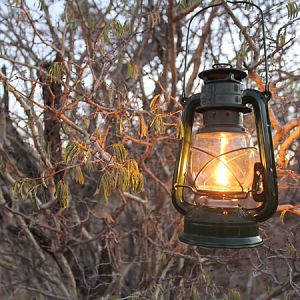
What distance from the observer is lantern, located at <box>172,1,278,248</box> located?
1143mm

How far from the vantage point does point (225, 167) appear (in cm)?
129

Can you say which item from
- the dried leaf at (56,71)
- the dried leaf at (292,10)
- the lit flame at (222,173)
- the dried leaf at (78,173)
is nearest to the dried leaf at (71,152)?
the dried leaf at (78,173)

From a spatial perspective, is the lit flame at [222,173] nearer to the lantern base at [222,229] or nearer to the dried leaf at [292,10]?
the lantern base at [222,229]

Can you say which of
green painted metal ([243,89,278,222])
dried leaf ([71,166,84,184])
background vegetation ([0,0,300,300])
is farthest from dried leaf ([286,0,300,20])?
dried leaf ([71,166,84,184])

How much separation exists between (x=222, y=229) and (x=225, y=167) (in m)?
0.22

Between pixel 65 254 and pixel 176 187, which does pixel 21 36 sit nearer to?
pixel 65 254

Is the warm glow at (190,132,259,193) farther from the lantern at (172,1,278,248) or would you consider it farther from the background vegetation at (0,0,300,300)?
the background vegetation at (0,0,300,300)

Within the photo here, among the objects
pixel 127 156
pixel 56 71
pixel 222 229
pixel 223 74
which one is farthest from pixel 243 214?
pixel 127 156

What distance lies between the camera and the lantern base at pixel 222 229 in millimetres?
1149

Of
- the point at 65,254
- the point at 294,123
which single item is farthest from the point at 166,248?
the point at 294,123

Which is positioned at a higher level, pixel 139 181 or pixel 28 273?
pixel 139 181

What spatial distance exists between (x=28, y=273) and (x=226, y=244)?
3.05m

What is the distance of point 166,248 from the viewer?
3.06 m

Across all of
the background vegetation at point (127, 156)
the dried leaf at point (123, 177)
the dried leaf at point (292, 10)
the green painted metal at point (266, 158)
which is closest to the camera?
the green painted metal at point (266, 158)
